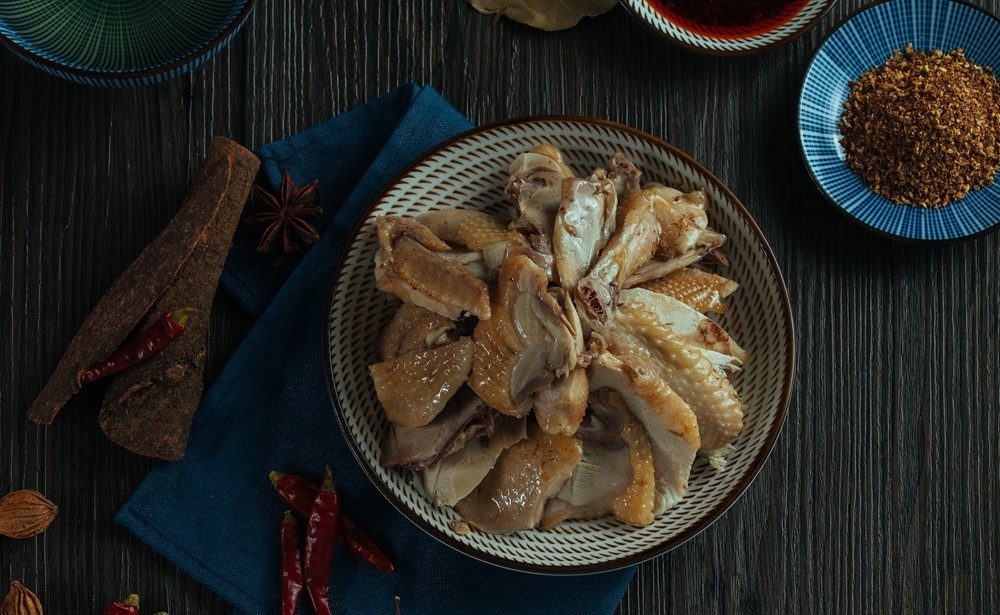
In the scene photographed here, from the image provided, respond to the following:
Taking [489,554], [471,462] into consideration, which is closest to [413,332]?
[471,462]

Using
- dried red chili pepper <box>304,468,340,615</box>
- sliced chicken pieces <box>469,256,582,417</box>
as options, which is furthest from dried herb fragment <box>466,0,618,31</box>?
dried red chili pepper <box>304,468,340,615</box>

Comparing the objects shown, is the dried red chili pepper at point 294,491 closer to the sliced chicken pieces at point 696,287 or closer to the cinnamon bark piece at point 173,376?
the cinnamon bark piece at point 173,376

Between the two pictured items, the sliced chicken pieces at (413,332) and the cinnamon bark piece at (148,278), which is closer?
the sliced chicken pieces at (413,332)

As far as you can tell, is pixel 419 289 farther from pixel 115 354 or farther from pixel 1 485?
pixel 1 485

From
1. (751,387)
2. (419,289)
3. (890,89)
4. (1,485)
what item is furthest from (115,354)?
(890,89)

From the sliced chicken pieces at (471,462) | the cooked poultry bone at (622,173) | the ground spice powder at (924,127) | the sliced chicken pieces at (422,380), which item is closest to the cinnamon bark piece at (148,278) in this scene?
the sliced chicken pieces at (422,380)

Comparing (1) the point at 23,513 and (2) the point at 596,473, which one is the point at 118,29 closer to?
(1) the point at 23,513
